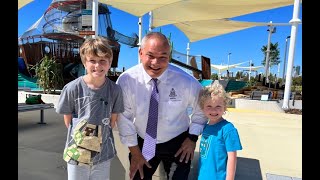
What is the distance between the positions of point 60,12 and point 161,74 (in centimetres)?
3033

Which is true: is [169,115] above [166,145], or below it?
above

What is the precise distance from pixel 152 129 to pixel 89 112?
1.69ft

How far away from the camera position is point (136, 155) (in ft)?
7.13

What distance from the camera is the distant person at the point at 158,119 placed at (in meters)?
2.16

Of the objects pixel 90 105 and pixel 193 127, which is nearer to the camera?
pixel 90 105

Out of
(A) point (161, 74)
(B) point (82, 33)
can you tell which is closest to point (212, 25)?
(B) point (82, 33)

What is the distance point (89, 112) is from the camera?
6.62 ft

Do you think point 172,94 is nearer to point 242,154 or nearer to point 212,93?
point 212,93

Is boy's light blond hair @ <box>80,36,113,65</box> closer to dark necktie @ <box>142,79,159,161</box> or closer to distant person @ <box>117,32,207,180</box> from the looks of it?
distant person @ <box>117,32,207,180</box>

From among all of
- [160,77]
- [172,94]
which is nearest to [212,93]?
[172,94]

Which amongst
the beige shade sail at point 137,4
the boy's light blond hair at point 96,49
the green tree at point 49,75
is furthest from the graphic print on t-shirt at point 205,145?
the green tree at point 49,75

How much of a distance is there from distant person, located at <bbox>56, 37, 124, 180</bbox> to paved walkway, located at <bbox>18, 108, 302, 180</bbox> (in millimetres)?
729

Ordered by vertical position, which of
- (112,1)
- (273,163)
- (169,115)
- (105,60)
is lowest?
(273,163)
